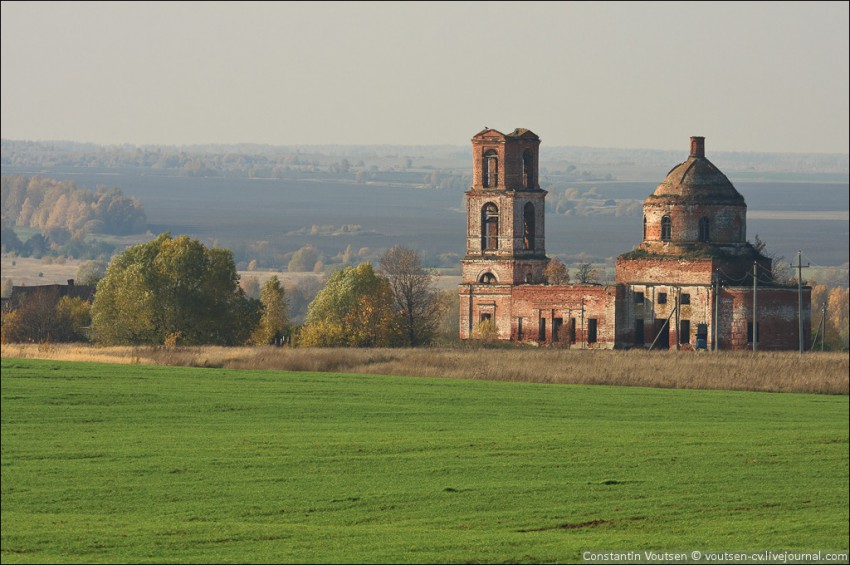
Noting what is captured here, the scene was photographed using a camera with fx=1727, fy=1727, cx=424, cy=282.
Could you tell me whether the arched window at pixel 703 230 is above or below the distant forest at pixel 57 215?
below

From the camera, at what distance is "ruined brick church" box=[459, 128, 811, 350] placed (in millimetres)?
66062

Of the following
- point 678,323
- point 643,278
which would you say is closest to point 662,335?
point 678,323

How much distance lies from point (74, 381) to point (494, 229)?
31.6 metres

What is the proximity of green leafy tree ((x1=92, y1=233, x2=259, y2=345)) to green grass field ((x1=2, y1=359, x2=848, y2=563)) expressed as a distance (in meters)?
20.4

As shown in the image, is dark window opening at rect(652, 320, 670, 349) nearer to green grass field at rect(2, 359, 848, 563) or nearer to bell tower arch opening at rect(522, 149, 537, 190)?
bell tower arch opening at rect(522, 149, 537, 190)

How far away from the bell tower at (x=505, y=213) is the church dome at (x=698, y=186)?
558cm

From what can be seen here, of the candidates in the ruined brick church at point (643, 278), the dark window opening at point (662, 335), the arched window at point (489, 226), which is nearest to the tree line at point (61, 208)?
the arched window at point (489, 226)

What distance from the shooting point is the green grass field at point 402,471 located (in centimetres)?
2320

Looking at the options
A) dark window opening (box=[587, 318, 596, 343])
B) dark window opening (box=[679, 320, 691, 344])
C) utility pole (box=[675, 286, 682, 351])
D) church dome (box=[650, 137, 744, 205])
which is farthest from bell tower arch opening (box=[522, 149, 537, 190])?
dark window opening (box=[679, 320, 691, 344])

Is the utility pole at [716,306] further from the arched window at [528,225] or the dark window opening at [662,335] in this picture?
the arched window at [528,225]

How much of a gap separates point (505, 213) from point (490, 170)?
6.72 feet

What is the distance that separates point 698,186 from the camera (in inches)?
2741

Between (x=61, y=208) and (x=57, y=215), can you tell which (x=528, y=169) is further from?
(x=57, y=215)

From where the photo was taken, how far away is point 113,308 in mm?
66938
